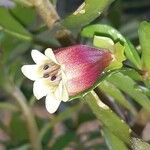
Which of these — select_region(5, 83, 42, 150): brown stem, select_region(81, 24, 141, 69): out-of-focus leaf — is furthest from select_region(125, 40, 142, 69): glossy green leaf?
select_region(5, 83, 42, 150): brown stem

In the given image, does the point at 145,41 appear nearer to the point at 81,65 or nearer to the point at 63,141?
the point at 81,65

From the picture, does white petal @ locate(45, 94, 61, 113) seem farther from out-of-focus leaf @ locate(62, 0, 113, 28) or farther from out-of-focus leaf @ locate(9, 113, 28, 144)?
→ out-of-focus leaf @ locate(9, 113, 28, 144)

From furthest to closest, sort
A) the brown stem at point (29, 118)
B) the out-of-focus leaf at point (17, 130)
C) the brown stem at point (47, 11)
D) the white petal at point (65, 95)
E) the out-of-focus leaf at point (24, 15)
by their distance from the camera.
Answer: the out-of-focus leaf at point (17, 130), the brown stem at point (29, 118), the out-of-focus leaf at point (24, 15), the brown stem at point (47, 11), the white petal at point (65, 95)

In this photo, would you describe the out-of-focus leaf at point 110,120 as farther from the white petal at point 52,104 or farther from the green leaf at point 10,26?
the green leaf at point 10,26

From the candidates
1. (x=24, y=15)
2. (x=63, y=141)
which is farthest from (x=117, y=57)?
(x=63, y=141)

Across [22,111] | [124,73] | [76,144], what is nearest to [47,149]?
[22,111]

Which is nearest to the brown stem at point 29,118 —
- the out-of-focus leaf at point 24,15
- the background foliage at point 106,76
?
the background foliage at point 106,76

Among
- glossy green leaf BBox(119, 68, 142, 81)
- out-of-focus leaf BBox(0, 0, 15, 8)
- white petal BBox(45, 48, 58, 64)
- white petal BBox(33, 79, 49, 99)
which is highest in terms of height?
out-of-focus leaf BBox(0, 0, 15, 8)
